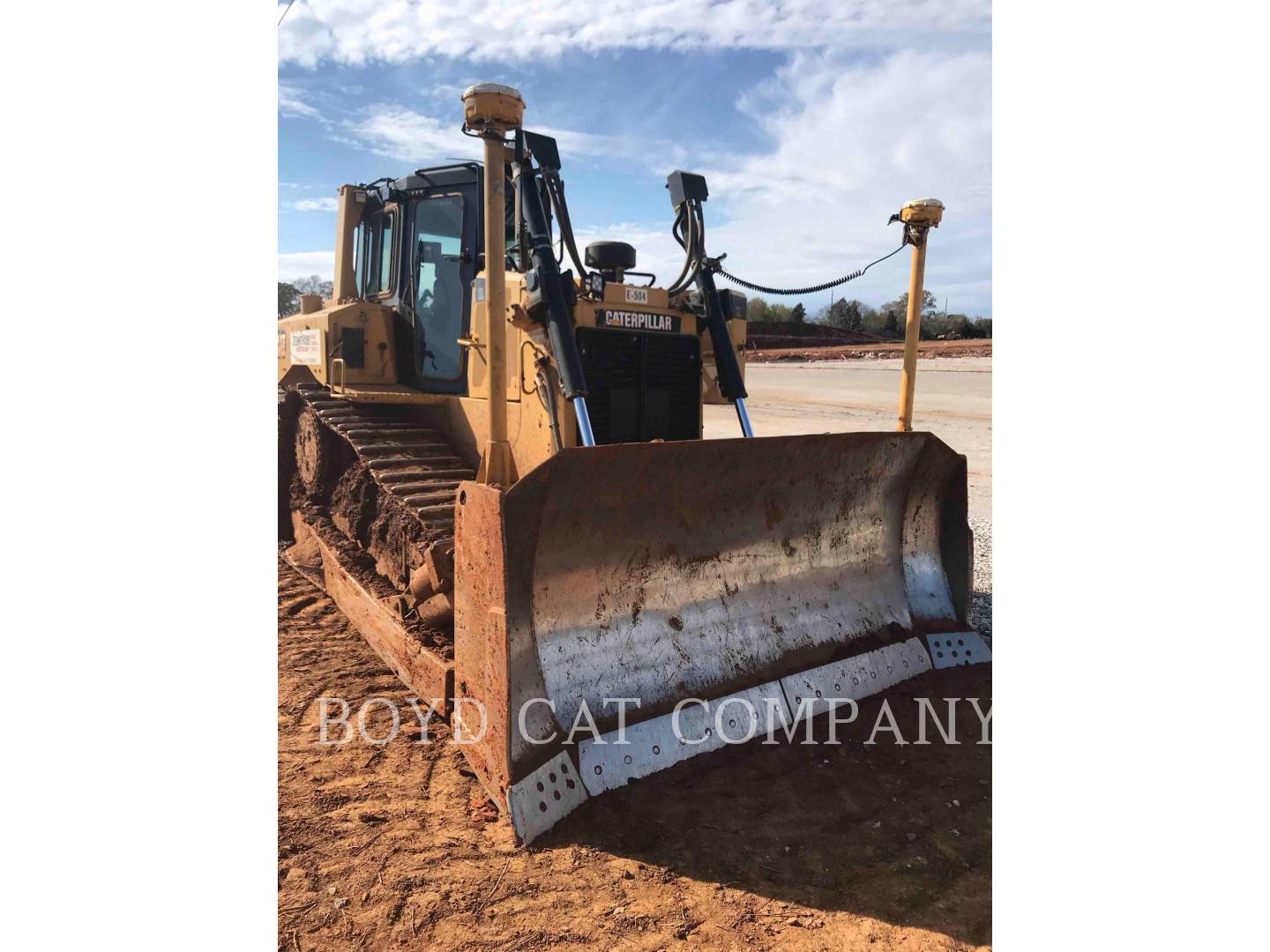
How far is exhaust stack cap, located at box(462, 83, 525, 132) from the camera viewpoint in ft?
9.86

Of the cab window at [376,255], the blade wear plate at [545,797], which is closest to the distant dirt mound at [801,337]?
the cab window at [376,255]

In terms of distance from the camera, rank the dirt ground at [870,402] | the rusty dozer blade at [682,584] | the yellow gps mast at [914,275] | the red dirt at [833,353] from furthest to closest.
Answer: the red dirt at [833,353] < the dirt ground at [870,402] < the yellow gps mast at [914,275] < the rusty dozer blade at [682,584]

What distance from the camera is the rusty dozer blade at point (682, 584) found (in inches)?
116

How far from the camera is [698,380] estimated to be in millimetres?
4711

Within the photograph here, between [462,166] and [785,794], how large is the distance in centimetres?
406

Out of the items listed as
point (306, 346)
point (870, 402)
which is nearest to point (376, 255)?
point (306, 346)

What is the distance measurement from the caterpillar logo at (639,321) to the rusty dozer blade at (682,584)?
1.13 m

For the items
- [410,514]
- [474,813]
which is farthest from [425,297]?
[474,813]

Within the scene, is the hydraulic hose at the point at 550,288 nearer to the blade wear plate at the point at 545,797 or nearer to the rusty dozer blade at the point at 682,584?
the rusty dozer blade at the point at 682,584

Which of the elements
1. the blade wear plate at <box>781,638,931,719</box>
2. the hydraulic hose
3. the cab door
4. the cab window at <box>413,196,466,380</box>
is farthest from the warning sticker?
the blade wear plate at <box>781,638,931,719</box>

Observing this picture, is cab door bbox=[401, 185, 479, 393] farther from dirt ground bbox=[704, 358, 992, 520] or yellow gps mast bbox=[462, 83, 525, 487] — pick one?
dirt ground bbox=[704, 358, 992, 520]

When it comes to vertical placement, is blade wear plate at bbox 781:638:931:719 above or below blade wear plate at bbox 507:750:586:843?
above

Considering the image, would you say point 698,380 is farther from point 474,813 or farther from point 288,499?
point 288,499

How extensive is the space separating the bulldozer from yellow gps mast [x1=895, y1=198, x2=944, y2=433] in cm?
5
